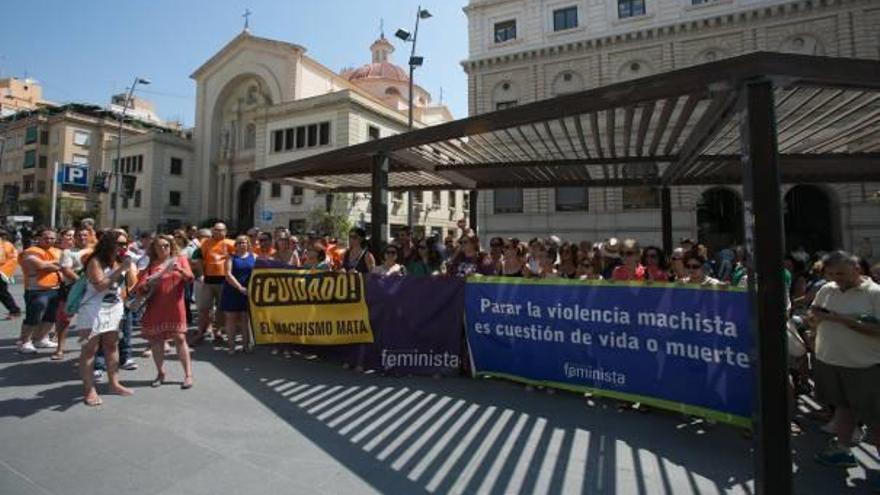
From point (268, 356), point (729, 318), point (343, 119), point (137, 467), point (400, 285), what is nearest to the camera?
point (137, 467)

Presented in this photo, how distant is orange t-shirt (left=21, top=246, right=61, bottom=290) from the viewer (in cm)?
676

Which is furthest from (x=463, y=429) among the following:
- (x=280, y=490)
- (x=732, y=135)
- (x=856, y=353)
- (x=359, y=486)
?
(x=732, y=135)

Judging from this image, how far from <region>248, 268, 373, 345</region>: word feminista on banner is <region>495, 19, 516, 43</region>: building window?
27147 millimetres

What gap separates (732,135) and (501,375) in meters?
A: 4.48

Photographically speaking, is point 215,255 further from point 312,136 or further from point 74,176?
point 312,136

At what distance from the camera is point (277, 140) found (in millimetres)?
36406

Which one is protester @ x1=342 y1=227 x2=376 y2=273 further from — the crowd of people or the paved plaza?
the paved plaza

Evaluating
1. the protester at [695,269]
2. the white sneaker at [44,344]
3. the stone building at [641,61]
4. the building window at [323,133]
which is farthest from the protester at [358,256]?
the building window at [323,133]

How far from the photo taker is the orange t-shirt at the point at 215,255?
7852mm

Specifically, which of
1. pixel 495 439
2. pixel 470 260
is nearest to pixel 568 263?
pixel 470 260

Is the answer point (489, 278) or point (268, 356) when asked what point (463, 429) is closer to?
point (489, 278)

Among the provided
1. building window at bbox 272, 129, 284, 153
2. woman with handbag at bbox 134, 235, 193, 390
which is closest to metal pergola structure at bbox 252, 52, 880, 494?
woman with handbag at bbox 134, 235, 193, 390

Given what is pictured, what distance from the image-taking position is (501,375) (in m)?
5.91

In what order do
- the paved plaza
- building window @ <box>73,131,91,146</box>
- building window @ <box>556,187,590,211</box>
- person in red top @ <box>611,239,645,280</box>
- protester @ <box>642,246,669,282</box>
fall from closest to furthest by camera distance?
the paved plaza
person in red top @ <box>611,239,645,280</box>
protester @ <box>642,246,669,282</box>
building window @ <box>556,187,590,211</box>
building window @ <box>73,131,91,146</box>
